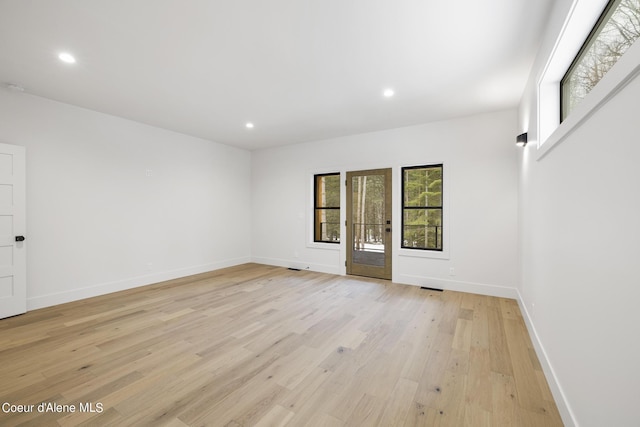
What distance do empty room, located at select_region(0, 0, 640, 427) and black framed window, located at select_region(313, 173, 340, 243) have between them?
0.06 m

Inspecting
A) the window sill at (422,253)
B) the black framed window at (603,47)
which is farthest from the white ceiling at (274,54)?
the window sill at (422,253)

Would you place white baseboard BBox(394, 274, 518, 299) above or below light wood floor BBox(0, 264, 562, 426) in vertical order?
above

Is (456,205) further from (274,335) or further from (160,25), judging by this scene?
(160,25)

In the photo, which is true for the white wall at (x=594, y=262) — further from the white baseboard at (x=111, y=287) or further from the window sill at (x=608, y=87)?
the white baseboard at (x=111, y=287)

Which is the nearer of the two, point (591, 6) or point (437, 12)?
point (591, 6)

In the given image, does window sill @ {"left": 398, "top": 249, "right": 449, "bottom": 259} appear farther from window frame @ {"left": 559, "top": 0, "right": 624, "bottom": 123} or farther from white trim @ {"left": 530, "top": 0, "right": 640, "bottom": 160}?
window frame @ {"left": 559, "top": 0, "right": 624, "bottom": 123}

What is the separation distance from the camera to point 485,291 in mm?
4234

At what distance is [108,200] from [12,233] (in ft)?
3.80

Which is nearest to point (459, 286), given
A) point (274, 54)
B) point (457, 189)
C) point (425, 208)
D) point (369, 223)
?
point (425, 208)

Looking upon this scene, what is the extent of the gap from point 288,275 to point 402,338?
3.13 m

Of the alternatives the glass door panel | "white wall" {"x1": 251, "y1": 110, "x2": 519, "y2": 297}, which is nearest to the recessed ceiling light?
"white wall" {"x1": 251, "y1": 110, "x2": 519, "y2": 297}

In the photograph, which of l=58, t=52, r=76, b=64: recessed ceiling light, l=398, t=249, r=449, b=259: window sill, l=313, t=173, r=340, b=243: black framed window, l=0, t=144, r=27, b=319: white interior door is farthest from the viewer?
l=313, t=173, r=340, b=243: black framed window

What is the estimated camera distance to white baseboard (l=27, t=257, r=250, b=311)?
368 centimetres

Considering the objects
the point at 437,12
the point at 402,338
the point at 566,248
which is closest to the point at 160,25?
the point at 437,12
